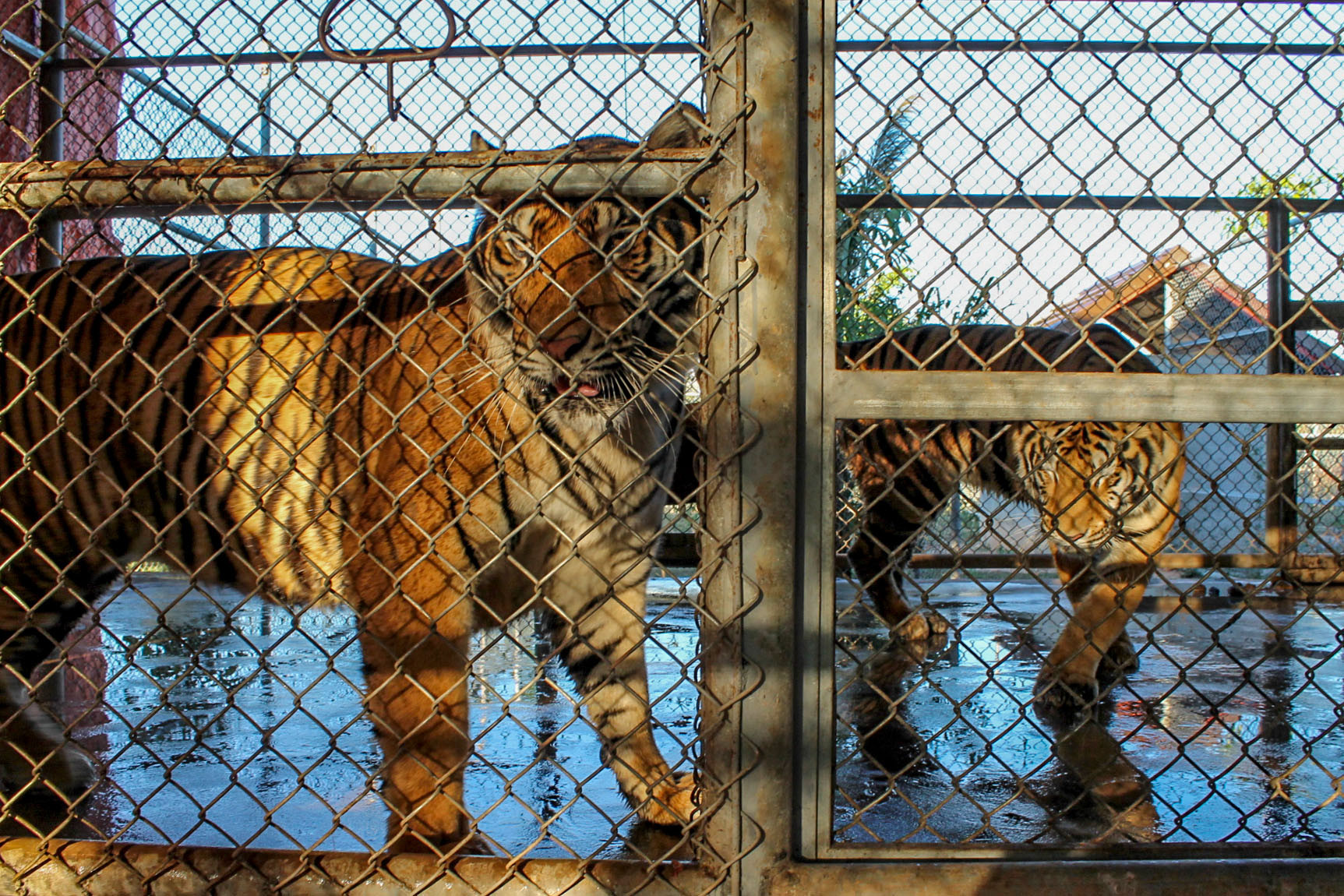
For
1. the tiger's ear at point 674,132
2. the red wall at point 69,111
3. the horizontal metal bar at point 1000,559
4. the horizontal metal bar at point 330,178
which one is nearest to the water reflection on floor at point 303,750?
the horizontal metal bar at point 330,178

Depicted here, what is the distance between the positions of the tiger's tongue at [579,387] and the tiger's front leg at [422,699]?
0.41 metres

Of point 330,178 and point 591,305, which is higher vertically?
point 330,178

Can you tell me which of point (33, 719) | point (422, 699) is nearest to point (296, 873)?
point (422, 699)

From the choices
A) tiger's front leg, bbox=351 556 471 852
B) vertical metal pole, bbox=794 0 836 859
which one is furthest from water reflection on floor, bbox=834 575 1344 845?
tiger's front leg, bbox=351 556 471 852

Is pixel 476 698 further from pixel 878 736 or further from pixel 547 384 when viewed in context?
pixel 547 384

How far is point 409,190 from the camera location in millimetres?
1406

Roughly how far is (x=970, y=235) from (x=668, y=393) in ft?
2.89

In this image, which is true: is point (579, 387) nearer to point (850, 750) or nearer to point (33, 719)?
point (850, 750)

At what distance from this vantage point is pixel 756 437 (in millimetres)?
1355

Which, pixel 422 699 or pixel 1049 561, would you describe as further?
pixel 1049 561

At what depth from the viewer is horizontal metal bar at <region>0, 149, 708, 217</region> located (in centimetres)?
137

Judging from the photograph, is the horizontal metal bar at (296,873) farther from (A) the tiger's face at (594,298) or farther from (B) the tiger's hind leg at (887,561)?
(B) the tiger's hind leg at (887,561)

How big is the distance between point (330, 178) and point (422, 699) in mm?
921

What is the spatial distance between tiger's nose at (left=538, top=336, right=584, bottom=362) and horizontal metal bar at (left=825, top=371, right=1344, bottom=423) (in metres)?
Answer: 0.46
